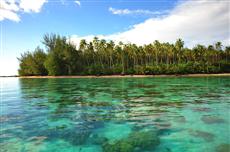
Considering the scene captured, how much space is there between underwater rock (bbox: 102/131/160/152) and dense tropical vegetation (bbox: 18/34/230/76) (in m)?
85.5

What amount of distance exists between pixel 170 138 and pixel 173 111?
6185mm

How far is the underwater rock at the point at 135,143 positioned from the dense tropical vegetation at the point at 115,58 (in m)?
85.5

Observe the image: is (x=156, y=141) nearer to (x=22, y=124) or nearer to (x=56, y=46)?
(x=22, y=124)

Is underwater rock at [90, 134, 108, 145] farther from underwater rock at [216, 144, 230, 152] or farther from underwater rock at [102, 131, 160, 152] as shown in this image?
underwater rock at [216, 144, 230, 152]

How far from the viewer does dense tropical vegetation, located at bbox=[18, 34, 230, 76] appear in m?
98.2

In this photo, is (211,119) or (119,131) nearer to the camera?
(119,131)

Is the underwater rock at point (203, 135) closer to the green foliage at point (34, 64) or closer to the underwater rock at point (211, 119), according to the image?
the underwater rock at point (211, 119)

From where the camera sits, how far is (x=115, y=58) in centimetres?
12550

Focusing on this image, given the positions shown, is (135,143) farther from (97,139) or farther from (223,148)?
(223,148)

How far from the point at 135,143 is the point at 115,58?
117m

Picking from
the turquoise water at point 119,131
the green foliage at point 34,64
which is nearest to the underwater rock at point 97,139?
the turquoise water at point 119,131

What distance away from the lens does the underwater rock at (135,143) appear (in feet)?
29.0

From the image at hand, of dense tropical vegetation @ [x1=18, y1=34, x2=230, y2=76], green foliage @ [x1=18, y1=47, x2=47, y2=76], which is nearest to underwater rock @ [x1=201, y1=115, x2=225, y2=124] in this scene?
dense tropical vegetation @ [x1=18, y1=34, x2=230, y2=76]

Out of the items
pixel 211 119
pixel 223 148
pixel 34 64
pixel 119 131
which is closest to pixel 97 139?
pixel 119 131
